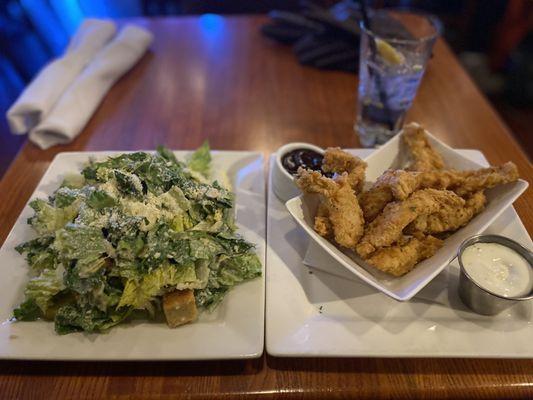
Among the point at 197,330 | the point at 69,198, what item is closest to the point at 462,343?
the point at 197,330

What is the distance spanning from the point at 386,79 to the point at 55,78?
1851 millimetres

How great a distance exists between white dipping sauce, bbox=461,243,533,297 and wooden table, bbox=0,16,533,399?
22cm

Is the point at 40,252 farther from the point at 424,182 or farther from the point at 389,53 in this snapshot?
the point at 389,53

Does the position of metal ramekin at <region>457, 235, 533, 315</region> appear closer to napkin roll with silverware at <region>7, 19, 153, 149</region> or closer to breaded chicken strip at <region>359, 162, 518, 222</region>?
breaded chicken strip at <region>359, 162, 518, 222</region>

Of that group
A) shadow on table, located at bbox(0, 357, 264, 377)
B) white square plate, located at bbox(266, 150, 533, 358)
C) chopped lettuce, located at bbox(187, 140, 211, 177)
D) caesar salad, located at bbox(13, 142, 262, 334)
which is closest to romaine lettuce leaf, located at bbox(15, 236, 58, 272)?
caesar salad, located at bbox(13, 142, 262, 334)

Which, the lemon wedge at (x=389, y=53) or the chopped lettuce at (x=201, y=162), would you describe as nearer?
the chopped lettuce at (x=201, y=162)

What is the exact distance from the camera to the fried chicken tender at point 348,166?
4.59ft

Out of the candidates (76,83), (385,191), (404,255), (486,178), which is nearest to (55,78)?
(76,83)

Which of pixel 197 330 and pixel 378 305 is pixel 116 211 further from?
pixel 378 305

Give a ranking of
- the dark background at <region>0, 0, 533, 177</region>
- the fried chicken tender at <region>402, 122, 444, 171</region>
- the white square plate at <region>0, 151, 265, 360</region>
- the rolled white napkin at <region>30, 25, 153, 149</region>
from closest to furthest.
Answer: the white square plate at <region>0, 151, 265, 360</region> → the fried chicken tender at <region>402, 122, 444, 171</region> → the rolled white napkin at <region>30, 25, 153, 149</region> → the dark background at <region>0, 0, 533, 177</region>

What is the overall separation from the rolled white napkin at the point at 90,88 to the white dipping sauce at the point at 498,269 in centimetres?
194

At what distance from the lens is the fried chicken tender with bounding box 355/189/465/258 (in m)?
1.24

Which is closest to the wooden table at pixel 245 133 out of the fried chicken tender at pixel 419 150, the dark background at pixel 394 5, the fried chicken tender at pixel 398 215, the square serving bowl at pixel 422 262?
the square serving bowl at pixel 422 262

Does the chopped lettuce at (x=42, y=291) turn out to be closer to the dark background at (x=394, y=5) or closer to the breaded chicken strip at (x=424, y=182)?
the breaded chicken strip at (x=424, y=182)
